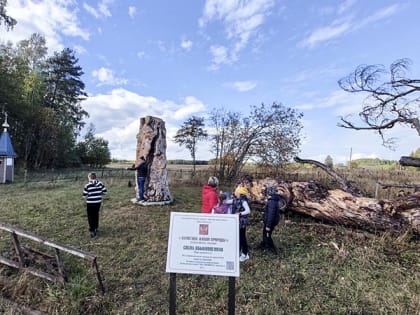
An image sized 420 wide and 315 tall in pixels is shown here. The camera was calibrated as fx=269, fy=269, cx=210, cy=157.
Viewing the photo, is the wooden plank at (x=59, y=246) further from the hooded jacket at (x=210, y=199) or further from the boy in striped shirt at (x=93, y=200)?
the hooded jacket at (x=210, y=199)

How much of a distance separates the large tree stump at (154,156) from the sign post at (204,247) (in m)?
5.88

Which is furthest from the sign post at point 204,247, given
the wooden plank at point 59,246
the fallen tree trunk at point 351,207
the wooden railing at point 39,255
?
the fallen tree trunk at point 351,207

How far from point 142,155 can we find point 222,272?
6829 mm

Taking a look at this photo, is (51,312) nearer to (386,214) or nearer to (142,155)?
(142,155)

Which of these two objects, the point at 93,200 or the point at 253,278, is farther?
the point at 93,200

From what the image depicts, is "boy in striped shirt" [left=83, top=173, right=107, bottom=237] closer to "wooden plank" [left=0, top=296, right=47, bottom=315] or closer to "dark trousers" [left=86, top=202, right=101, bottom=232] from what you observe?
"dark trousers" [left=86, top=202, right=101, bottom=232]

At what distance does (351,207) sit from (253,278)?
333cm

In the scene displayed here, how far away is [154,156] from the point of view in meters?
9.16

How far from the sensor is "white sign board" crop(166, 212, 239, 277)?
297 centimetres

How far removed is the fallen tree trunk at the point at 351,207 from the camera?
5.72 metres

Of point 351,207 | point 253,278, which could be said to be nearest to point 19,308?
point 253,278

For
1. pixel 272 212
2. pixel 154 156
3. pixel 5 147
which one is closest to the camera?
pixel 272 212

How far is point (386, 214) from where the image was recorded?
5863 mm

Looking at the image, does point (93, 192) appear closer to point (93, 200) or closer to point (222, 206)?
point (93, 200)
